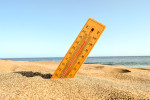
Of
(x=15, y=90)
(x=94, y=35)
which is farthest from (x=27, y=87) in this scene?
(x=94, y=35)

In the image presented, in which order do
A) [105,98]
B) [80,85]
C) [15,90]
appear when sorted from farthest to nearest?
[80,85], [105,98], [15,90]

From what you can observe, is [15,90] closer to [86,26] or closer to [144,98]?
[86,26]

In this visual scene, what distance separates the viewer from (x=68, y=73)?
3334 mm

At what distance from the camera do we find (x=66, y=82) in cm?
299

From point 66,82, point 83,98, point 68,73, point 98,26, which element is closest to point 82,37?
point 98,26

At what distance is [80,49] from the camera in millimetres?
3320

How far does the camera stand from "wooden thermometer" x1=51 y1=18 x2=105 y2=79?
329 centimetres

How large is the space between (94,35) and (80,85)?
53.8 inches

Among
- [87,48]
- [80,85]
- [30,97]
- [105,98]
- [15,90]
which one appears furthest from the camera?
[87,48]

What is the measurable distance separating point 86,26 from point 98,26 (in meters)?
0.33

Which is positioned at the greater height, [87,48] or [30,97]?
[87,48]

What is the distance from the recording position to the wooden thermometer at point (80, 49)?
3.29 metres

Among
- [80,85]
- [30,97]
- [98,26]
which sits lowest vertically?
[30,97]

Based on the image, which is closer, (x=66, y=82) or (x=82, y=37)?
(x=66, y=82)
